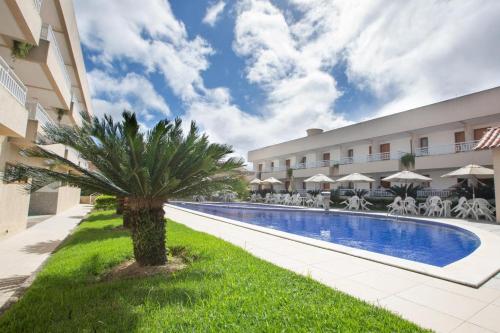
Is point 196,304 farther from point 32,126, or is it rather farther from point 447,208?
point 447,208

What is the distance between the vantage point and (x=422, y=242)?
8.88 metres

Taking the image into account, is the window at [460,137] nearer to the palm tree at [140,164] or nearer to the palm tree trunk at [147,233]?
the palm tree at [140,164]

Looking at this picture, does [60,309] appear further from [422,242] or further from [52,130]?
[422,242]

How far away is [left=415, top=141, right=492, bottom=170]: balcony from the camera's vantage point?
54.5ft

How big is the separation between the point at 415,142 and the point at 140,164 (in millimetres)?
23433

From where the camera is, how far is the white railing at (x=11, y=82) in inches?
244

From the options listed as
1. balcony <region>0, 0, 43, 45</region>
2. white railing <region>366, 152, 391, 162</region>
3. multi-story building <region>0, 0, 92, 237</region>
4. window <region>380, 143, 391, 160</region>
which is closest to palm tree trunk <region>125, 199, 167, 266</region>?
multi-story building <region>0, 0, 92, 237</region>

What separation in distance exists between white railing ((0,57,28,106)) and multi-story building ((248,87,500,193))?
2204cm

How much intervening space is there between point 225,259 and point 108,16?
1079 cm

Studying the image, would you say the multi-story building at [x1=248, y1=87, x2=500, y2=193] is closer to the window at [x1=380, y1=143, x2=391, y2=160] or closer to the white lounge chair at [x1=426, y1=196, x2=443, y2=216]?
the window at [x1=380, y1=143, x2=391, y2=160]

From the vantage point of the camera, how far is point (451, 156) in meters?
17.9

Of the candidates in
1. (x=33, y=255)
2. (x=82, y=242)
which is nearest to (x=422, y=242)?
(x=82, y=242)

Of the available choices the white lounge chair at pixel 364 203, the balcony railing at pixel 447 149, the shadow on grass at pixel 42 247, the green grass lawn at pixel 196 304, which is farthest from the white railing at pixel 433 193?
the shadow on grass at pixel 42 247

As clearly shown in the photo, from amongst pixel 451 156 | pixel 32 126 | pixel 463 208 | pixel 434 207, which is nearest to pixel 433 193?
A: pixel 451 156
